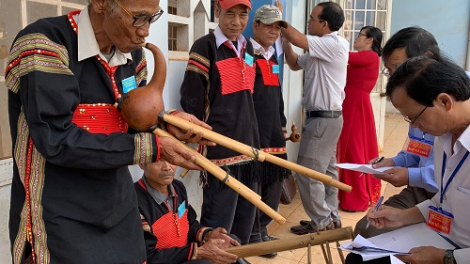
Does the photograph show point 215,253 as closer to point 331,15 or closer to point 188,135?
point 188,135

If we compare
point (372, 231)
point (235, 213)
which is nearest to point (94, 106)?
point (372, 231)

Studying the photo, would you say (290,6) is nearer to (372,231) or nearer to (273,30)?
(273,30)

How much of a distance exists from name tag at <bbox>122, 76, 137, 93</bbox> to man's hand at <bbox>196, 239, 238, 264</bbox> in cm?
85

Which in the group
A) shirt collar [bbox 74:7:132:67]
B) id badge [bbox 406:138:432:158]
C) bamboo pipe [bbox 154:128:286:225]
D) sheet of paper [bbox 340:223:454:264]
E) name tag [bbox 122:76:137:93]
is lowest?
sheet of paper [bbox 340:223:454:264]

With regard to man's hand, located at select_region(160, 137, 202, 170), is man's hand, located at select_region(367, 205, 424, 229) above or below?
below

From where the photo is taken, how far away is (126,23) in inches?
50.6

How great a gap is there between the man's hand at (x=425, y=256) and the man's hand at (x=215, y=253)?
70 cm

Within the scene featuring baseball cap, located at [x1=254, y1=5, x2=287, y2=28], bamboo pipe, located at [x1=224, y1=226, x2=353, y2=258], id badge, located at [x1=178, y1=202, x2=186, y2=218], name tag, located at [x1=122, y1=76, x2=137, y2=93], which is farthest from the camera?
baseball cap, located at [x1=254, y1=5, x2=287, y2=28]

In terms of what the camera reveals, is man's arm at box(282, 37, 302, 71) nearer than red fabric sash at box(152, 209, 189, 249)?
No

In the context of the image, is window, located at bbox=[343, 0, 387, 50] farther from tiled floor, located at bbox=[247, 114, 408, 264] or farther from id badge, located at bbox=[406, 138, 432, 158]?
id badge, located at bbox=[406, 138, 432, 158]

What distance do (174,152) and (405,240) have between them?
1.13 m

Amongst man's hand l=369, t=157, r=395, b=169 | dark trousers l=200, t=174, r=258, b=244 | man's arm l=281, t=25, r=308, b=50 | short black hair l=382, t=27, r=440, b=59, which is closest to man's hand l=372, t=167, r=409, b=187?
man's hand l=369, t=157, r=395, b=169

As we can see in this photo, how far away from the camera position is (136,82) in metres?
1.56

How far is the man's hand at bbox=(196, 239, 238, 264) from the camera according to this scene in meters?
1.90
